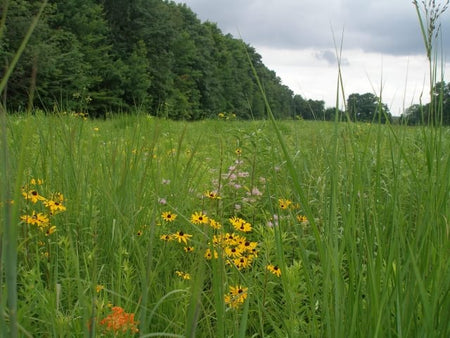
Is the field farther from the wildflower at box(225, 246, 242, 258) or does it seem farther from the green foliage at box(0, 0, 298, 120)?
the green foliage at box(0, 0, 298, 120)

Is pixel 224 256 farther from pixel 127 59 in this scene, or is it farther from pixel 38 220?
pixel 127 59

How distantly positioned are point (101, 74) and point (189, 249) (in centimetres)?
2548

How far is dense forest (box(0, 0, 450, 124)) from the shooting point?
683 inches

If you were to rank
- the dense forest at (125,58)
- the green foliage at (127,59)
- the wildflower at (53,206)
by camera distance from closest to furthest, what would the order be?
the wildflower at (53,206) → the dense forest at (125,58) → the green foliage at (127,59)

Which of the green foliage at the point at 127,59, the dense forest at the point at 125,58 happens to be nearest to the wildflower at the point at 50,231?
the dense forest at the point at 125,58

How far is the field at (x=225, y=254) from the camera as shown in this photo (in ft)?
2.43

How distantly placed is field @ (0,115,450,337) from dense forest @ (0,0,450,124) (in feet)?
39.0

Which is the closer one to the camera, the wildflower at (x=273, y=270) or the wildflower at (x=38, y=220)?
the wildflower at (x=273, y=270)

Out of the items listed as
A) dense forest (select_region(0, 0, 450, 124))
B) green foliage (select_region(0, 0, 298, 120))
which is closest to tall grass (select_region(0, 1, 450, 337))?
dense forest (select_region(0, 0, 450, 124))

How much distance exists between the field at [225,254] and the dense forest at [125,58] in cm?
1187

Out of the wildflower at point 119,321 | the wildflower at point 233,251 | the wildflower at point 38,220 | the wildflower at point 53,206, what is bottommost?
the wildflower at point 233,251

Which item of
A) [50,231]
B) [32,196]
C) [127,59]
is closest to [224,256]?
[50,231]

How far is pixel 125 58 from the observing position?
29391mm

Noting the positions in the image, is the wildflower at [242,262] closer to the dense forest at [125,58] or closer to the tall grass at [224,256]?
the tall grass at [224,256]
